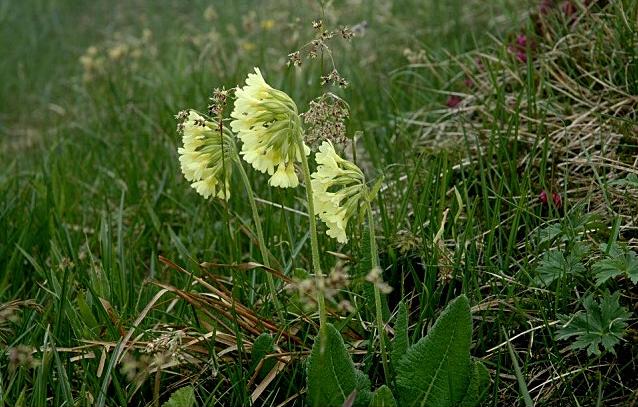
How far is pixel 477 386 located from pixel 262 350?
429mm

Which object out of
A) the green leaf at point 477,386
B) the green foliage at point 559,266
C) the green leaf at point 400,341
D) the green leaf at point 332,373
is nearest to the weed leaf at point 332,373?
the green leaf at point 332,373

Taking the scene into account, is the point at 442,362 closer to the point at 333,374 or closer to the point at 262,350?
the point at 333,374

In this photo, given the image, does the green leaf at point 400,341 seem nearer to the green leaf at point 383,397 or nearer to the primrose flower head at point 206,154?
the green leaf at point 383,397

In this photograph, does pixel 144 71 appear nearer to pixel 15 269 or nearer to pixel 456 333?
pixel 15 269

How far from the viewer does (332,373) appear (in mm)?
1532

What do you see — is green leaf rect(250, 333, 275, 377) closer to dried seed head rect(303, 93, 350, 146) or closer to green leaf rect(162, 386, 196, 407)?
green leaf rect(162, 386, 196, 407)

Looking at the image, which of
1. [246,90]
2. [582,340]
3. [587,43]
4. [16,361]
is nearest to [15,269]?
[16,361]

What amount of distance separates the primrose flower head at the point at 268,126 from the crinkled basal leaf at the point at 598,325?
599 millimetres

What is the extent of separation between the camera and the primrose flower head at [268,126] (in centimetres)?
150

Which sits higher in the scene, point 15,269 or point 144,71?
point 144,71

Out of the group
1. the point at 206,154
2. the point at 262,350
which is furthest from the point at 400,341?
the point at 206,154

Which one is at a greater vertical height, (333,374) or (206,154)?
(206,154)

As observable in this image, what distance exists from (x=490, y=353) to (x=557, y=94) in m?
1.22

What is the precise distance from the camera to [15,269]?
2445 millimetres
